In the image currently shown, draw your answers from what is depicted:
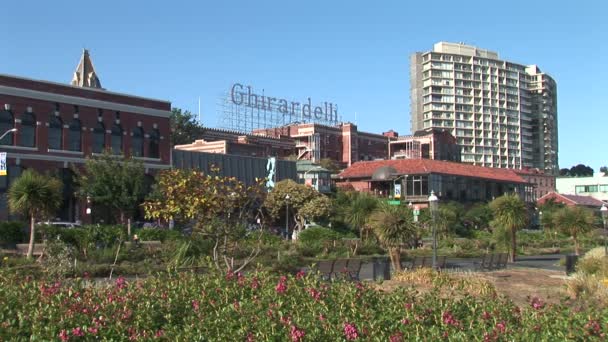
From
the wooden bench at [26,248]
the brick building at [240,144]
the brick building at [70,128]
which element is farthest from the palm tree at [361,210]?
the brick building at [240,144]

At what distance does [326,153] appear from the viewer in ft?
398

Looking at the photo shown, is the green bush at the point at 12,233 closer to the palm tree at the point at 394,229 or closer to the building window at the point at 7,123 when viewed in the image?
the building window at the point at 7,123

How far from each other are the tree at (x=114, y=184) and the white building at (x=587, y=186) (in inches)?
4515

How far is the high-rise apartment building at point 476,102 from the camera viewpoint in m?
179

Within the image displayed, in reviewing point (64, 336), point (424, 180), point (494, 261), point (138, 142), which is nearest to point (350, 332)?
point (64, 336)

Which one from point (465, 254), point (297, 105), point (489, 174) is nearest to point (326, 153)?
point (297, 105)

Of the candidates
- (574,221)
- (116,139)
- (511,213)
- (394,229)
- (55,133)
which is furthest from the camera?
(116,139)

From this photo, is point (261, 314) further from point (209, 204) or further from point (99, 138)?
point (99, 138)

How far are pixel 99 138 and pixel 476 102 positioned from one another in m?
144

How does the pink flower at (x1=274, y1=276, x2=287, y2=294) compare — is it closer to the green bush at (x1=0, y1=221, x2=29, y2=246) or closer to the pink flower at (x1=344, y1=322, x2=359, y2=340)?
the pink flower at (x1=344, y1=322, x2=359, y2=340)

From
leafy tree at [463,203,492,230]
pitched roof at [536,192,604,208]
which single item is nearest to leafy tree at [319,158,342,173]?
pitched roof at [536,192,604,208]

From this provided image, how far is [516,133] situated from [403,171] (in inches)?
4375

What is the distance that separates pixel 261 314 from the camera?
8281 mm

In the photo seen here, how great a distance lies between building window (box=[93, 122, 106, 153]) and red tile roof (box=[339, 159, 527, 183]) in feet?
135
